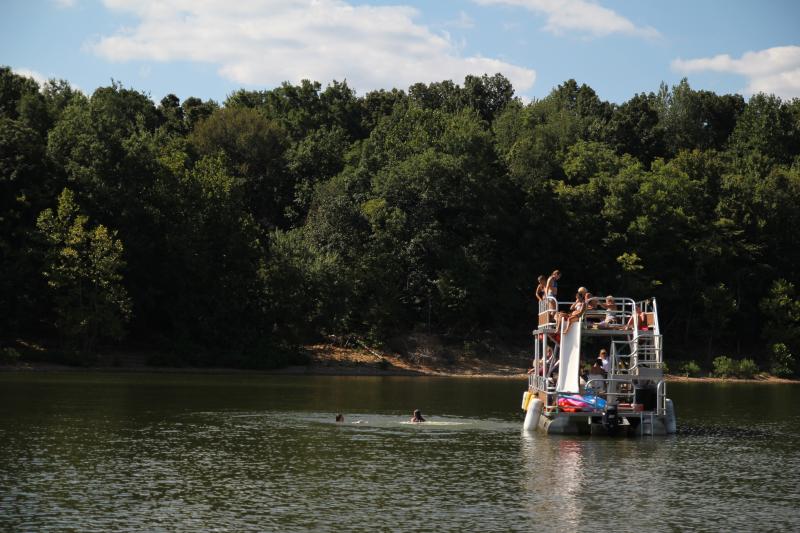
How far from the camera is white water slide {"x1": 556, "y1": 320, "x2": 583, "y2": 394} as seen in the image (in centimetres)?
4850

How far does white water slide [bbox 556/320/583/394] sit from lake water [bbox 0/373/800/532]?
255cm

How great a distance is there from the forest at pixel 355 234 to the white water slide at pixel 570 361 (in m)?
47.7

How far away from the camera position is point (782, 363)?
102688 mm

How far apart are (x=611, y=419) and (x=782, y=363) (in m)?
61.1

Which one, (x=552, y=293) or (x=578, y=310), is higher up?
(x=552, y=293)

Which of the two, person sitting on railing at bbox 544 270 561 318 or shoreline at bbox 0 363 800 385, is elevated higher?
person sitting on railing at bbox 544 270 561 318

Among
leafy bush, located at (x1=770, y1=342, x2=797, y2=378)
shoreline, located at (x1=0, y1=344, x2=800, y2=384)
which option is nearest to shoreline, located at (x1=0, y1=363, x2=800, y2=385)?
shoreline, located at (x1=0, y1=344, x2=800, y2=384)

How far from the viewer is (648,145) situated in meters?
142

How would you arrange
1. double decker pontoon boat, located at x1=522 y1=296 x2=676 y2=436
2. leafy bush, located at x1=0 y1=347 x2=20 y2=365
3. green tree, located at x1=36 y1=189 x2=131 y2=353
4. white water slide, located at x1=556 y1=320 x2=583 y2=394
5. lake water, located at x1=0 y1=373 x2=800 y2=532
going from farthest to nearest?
green tree, located at x1=36 y1=189 x2=131 y2=353 → leafy bush, located at x1=0 y1=347 x2=20 y2=365 → white water slide, located at x1=556 y1=320 x2=583 y2=394 → double decker pontoon boat, located at x1=522 y1=296 x2=676 y2=436 → lake water, located at x1=0 y1=373 x2=800 y2=532

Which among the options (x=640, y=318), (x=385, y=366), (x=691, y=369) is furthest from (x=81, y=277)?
(x=691, y=369)

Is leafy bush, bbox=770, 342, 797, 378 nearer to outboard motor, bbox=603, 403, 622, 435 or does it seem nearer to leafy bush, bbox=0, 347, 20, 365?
outboard motor, bbox=603, 403, 622, 435

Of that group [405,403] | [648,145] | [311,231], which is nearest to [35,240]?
[311,231]

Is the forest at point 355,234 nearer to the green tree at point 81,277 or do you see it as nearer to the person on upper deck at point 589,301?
the green tree at point 81,277

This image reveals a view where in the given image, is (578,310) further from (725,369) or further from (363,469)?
(725,369)
